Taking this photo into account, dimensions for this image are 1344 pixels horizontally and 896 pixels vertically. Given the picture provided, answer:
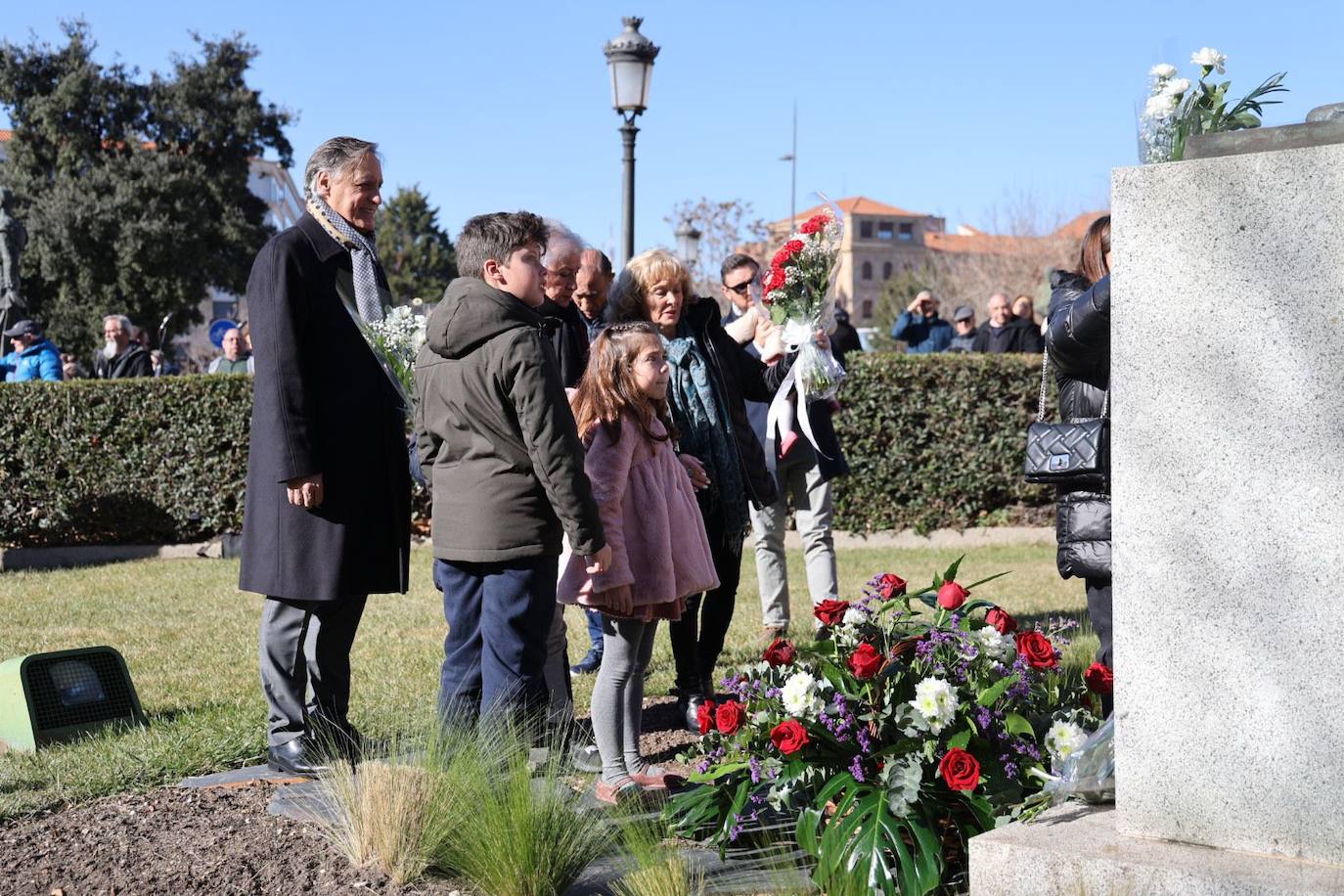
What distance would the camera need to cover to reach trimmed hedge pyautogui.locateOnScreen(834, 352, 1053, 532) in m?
12.5

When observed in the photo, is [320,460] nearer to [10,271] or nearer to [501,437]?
[501,437]

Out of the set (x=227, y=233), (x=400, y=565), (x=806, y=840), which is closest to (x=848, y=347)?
(x=400, y=565)

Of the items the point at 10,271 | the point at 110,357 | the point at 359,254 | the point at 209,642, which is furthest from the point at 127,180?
the point at 359,254

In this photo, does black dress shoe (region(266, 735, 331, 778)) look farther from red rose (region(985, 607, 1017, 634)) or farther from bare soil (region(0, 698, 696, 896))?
red rose (region(985, 607, 1017, 634))

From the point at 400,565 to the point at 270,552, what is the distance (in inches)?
17.3

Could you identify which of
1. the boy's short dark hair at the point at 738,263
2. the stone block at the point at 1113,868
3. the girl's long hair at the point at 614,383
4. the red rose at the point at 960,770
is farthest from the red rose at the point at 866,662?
the boy's short dark hair at the point at 738,263

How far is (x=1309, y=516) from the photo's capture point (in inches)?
114

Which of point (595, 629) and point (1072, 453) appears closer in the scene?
point (1072, 453)

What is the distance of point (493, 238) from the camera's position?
4.48 metres

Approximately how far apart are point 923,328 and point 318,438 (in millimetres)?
11330

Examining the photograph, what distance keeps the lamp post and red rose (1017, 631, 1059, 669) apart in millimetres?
7990

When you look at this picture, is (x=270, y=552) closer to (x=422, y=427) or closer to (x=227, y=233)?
(x=422, y=427)

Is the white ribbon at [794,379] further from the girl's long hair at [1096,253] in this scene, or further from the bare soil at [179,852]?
the bare soil at [179,852]

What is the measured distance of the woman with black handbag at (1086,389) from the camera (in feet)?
14.0
